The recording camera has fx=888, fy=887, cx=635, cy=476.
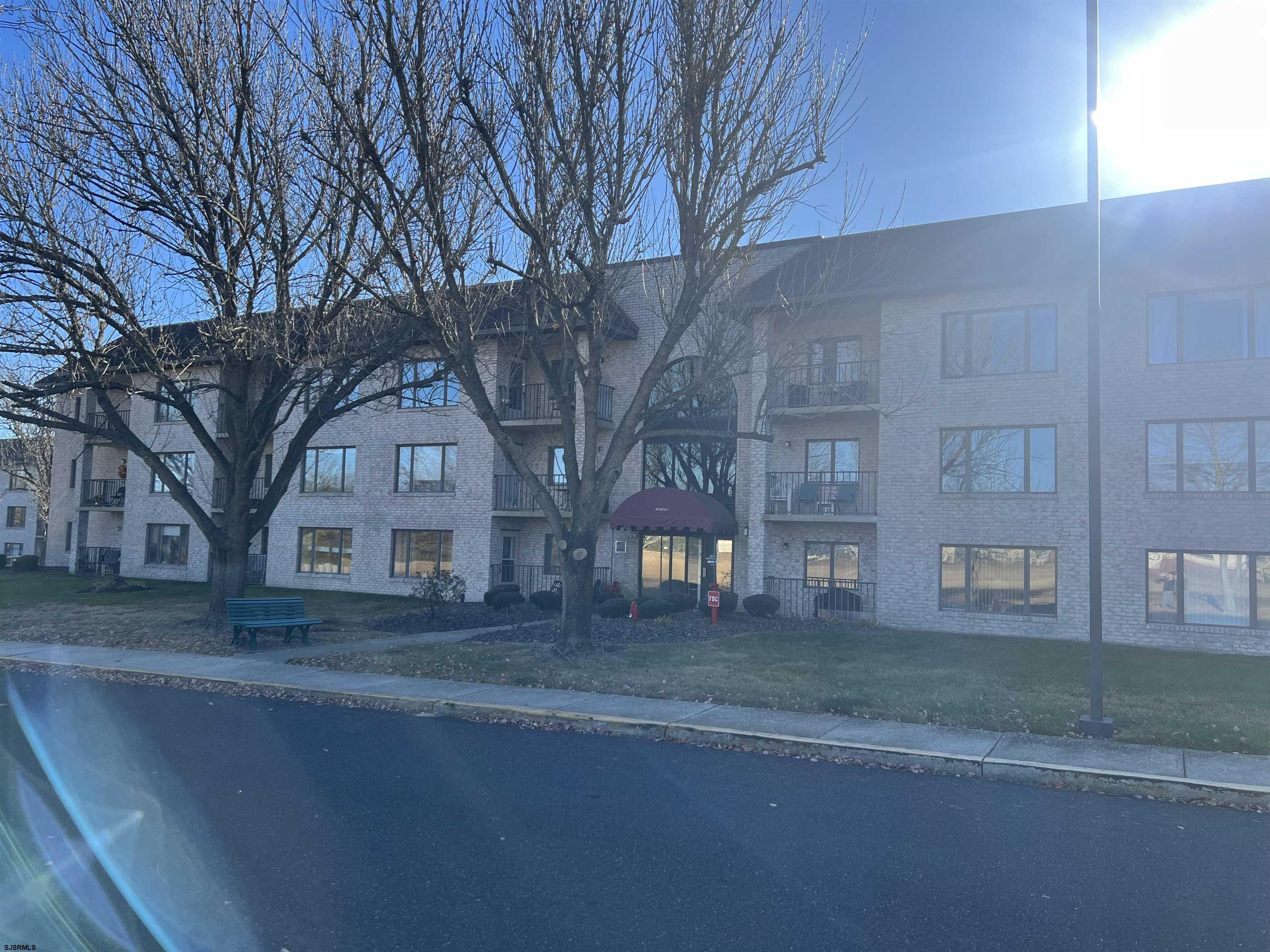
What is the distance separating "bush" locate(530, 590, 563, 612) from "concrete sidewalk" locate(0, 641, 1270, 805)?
32.1ft

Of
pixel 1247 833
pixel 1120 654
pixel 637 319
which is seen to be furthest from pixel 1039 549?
pixel 1247 833

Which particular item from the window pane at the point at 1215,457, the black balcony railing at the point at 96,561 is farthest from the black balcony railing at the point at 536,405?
the black balcony railing at the point at 96,561

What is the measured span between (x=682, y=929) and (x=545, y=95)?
10.8 m

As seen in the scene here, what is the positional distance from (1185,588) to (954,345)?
23.3ft

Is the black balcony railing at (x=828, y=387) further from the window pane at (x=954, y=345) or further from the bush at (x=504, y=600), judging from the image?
the bush at (x=504, y=600)

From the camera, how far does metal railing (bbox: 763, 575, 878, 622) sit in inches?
854

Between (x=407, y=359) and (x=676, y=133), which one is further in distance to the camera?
(x=407, y=359)

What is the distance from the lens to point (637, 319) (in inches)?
1027

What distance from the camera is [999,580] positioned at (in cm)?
2009

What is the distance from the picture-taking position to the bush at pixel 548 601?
22828 mm

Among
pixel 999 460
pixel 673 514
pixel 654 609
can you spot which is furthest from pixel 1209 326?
pixel 654 609

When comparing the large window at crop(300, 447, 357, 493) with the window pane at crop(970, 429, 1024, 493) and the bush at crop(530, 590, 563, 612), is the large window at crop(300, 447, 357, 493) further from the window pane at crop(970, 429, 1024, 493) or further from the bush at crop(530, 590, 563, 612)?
the window pane at crop(970, 429, 1024, 493)

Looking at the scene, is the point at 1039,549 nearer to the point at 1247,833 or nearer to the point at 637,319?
the point at 637,319

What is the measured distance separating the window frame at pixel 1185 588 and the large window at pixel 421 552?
60.3ft
